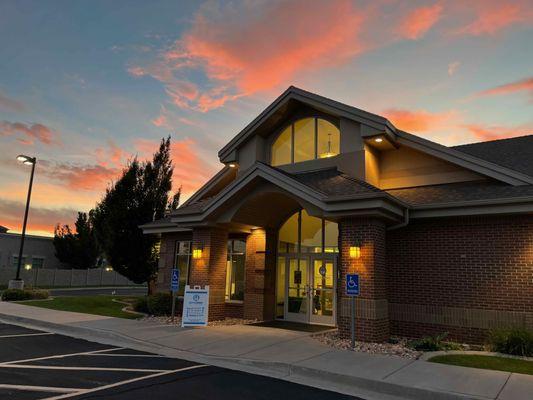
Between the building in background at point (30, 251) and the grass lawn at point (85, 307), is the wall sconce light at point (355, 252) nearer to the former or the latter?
the grass lawn at point (85, 307)

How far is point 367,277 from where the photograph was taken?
36.4ft

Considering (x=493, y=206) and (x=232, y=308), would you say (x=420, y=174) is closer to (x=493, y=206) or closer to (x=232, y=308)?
(x=493, y=206)

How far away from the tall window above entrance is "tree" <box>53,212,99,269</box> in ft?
112

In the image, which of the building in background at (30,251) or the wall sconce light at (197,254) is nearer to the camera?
the wall sconce light at (197,254)

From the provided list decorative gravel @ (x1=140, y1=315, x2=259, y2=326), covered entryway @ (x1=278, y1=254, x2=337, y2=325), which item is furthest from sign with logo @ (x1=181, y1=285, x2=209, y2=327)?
covered entryway @ (x1=278, y1=254, x2=337, y2=325)

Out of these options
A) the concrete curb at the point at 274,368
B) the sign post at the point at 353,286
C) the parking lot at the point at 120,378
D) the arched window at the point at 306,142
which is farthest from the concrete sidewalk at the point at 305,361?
the arched window at the point at 306,142

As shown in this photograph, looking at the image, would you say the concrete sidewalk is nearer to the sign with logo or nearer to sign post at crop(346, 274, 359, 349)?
the sign with logo

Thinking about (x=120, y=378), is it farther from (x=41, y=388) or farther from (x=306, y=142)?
(x=306, y=142)

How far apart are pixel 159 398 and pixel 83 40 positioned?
15811mm

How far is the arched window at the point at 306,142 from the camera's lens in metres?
15.0

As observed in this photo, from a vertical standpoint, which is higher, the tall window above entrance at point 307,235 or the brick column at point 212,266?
the tall window above entrance at point 307,235

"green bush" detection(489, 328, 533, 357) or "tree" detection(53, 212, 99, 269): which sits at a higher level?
"tree" detection(53, 212, 99, 269)

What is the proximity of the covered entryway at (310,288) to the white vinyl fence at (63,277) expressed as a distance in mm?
28404

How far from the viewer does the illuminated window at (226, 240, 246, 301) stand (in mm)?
16219
